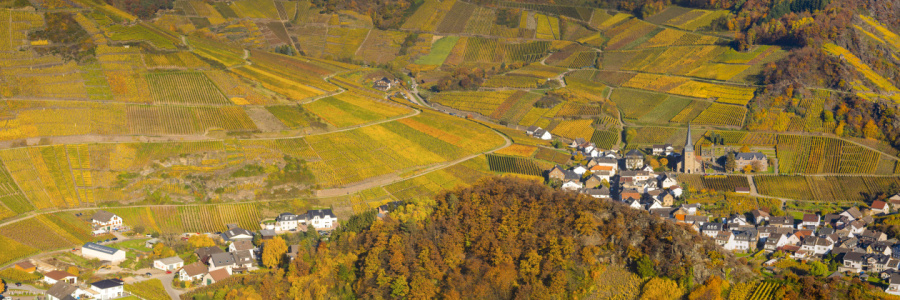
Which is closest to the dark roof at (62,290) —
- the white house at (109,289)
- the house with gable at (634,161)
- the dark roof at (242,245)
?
the white house at (109,289)

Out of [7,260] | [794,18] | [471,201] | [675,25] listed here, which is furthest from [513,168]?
[675,25]

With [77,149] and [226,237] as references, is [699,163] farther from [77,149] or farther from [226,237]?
[77,149]

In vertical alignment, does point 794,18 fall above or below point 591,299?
above

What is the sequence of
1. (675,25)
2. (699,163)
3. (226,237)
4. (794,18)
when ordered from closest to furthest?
1. (226,237)
2. (699,163)
3. (794,18)
4. (675,25)

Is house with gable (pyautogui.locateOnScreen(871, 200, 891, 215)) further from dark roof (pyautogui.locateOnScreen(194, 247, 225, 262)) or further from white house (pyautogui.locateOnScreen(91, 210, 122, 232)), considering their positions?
white house (pyautogui.locateOnScreen(91, 210, 122, 232))

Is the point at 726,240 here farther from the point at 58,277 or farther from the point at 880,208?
the point at 58,277

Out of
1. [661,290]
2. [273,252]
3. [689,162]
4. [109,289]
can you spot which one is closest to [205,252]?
[273,252]

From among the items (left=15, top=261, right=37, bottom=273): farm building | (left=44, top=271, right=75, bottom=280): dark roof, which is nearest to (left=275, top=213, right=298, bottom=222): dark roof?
(left=44, top=271, right=75, bottom=280): dark roof
